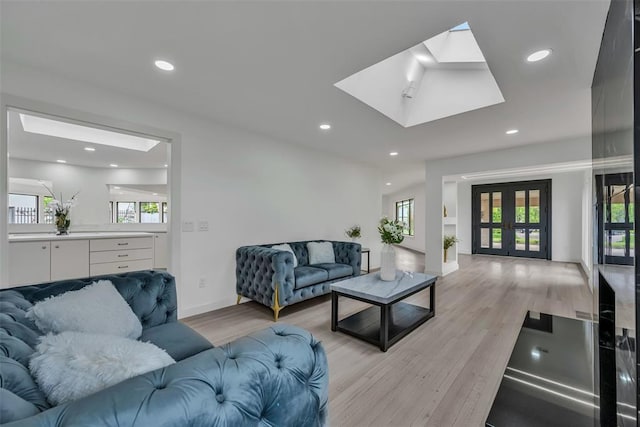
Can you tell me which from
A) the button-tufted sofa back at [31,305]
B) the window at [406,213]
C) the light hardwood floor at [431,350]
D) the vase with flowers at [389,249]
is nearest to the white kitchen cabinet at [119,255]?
the light hardwood floor at [431,350]

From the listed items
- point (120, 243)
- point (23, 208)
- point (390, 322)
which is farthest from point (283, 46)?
point (23, 208)

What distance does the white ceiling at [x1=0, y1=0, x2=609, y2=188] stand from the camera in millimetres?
1640

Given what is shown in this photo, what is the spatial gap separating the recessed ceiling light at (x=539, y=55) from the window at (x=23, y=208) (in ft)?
26.2

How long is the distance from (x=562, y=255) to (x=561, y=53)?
6.95 meters

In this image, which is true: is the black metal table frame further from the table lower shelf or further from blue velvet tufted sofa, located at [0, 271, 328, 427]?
blue velvet tufted sofa, located at [0, 271, 328, 427]

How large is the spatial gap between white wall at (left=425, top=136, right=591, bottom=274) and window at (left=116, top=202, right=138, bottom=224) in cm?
750

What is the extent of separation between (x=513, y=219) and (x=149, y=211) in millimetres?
10475

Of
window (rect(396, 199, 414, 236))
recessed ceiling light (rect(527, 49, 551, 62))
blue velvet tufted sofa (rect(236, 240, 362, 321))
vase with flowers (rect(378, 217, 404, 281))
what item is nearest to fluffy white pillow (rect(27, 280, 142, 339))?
blue velvet tufted sofa (rect(236, 240, 362, 321))

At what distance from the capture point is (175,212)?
3.09 metres

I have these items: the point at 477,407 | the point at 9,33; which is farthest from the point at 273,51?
the point at 477,407

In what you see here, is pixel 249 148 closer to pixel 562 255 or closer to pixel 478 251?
pixel 478 251

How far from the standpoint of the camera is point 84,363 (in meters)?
0.79

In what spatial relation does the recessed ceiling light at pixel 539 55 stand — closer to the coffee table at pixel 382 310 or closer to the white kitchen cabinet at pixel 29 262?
the coffee table at pixel 382 310

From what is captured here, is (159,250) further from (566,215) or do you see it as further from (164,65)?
(566,215)
